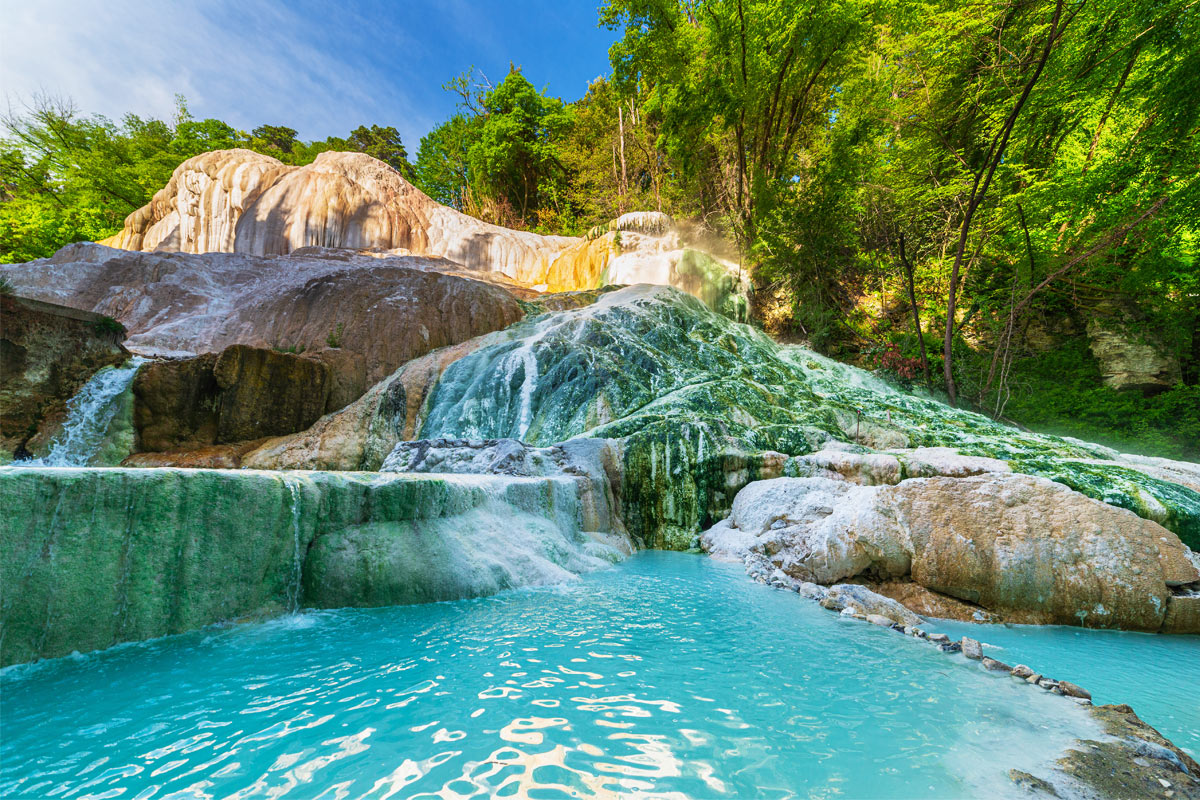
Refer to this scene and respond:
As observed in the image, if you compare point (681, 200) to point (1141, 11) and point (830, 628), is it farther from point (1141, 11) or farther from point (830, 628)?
point (830, 628)

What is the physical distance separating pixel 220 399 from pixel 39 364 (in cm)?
246

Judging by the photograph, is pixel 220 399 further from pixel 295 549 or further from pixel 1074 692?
pixel 1074 692

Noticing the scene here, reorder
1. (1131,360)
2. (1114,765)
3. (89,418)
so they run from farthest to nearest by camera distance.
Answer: (1131,360), (89,418), (1114,765)

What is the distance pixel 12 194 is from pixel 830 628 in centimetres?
3563

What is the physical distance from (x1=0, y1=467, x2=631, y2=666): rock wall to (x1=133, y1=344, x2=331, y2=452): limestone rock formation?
6751mm

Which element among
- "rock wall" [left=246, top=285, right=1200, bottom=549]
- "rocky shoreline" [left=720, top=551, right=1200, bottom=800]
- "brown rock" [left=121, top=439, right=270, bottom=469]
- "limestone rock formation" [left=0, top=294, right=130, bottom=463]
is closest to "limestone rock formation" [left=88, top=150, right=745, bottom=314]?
"rock wall" [left=246, top=285, right=1200, bottom=549]

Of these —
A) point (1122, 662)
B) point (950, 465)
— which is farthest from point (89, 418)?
point (950, 465)

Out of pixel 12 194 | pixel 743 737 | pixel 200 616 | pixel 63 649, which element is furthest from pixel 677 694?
pixel 12 194

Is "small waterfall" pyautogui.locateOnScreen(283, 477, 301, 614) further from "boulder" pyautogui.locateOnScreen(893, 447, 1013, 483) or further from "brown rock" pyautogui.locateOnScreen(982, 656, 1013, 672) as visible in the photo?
"boulder" pyautogui.locateOnScreen(893, 447, 1013, 483)

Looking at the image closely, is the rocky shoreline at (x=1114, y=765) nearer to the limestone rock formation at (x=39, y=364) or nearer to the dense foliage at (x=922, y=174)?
the dense foliage at (x=922, y=174)

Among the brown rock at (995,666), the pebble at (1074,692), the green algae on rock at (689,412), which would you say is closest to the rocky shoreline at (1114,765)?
the pebble at (1074,692)

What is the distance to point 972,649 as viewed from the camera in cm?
313

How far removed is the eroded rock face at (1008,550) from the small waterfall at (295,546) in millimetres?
4868

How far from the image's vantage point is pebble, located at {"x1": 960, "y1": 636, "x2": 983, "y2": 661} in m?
3.10
